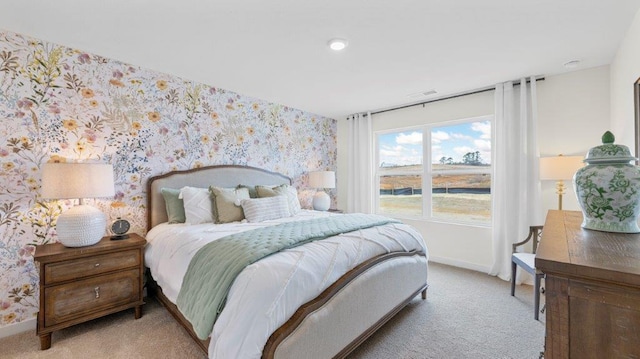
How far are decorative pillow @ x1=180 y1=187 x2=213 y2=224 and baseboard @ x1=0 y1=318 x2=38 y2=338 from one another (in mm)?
1351

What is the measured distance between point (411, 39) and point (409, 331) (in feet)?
7.65

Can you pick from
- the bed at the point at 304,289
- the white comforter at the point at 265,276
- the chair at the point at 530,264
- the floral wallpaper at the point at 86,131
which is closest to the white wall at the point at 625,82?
the chair at the point at 530,264

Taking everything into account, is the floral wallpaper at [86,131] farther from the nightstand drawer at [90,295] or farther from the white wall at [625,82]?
the white wall at [625,82]

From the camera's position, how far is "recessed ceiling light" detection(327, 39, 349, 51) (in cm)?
222

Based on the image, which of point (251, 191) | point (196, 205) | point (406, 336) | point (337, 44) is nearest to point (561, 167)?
point (406, 336)

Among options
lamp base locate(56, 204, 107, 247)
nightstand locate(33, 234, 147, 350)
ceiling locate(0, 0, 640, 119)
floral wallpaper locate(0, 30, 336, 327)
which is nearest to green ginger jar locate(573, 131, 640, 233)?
ceiling locate(0, 0, 640, 119)

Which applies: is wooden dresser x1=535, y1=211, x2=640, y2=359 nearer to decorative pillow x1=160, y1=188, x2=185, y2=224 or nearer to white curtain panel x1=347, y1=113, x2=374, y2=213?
decorative pillow x1=160, y1=188, x2=185, y2=224

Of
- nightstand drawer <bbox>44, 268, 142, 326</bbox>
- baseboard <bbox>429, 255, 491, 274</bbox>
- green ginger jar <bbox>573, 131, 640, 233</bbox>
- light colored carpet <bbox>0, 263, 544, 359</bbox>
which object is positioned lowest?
light colored carpet <bbox>0, 263, 544, 359</bbox>

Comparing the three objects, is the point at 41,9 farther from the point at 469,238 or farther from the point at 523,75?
the point at 469,238

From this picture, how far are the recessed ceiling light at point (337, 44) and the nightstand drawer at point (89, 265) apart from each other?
7.89ft

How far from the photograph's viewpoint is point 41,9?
72.5 inches

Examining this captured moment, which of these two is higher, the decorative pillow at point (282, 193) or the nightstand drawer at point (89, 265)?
the decorative pillow at point (282, 193)

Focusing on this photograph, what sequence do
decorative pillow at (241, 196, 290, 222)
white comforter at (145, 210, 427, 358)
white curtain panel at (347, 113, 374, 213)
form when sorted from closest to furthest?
white comforter at (145, 210, 427, 358), decorative pillow at (241, 196, 290, 222), white curtain panel at (347, 113, 374, 213)

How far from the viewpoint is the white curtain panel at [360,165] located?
4.54 m
